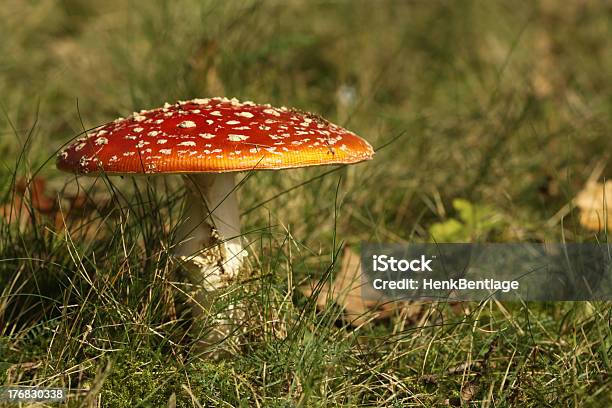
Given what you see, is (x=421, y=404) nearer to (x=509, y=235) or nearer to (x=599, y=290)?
(x=599, y=290)

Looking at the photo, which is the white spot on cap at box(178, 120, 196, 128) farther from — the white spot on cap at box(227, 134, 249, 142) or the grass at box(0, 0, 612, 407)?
the grass at box(0, 0, 612, 407)

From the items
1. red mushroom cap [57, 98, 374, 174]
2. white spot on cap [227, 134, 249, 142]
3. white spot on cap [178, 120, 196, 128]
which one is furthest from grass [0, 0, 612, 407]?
white spot on cap [227, 134, 249, 142]

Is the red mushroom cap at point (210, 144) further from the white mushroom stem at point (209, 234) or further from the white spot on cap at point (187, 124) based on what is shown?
the white mushroom stem at point (209, 234)

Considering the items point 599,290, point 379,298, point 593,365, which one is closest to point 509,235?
point 599,290

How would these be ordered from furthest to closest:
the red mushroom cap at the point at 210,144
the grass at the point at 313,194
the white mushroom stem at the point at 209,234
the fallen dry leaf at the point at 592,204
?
the fallen dry leaf at the point at 592,204
the white mushroom stem at the point at 209,234
the grass at the point at 313,194
the red mushroom cap at the point at 210,144

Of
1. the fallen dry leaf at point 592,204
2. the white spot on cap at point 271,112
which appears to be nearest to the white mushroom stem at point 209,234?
the white spot on cap at point 271,112

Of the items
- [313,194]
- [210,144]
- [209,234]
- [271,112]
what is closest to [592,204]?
[313,194]

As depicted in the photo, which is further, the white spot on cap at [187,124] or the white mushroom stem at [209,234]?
the white mushroom stem at [209,234]

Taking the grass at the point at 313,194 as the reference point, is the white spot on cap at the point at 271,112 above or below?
above
